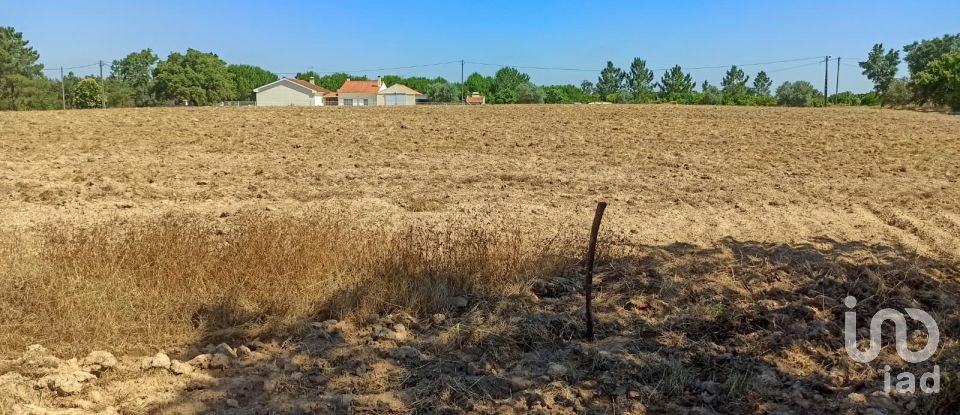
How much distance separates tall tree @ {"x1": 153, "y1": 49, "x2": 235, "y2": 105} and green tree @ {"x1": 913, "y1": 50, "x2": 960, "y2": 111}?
75.3 m

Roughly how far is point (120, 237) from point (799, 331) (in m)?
5.96

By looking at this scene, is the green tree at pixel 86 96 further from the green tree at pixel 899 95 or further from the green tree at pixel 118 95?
the green tree at pixel 899 95

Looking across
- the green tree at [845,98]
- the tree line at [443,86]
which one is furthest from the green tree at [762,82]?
the green tree at [845,98]

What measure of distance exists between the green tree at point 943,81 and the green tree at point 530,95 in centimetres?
4188

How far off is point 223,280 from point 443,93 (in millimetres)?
90004

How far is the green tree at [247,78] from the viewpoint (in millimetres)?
114562

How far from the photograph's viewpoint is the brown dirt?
378cm

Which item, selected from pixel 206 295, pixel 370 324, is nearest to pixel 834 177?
pixel 370 324

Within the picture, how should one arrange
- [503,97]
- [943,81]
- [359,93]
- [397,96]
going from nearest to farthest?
1. [943,81]
2. [397,96]
3. [359,93]
4. [503,97]

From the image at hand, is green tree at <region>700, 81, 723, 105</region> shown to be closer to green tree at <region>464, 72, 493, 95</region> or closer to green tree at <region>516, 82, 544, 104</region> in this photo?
green tree at <region>516, 82, 544, 104</region>

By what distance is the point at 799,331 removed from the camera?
4.43 metres

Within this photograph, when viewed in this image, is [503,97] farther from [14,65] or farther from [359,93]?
[14,65]

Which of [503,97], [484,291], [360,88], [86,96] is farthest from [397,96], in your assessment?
[484,291]

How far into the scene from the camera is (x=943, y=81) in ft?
145
